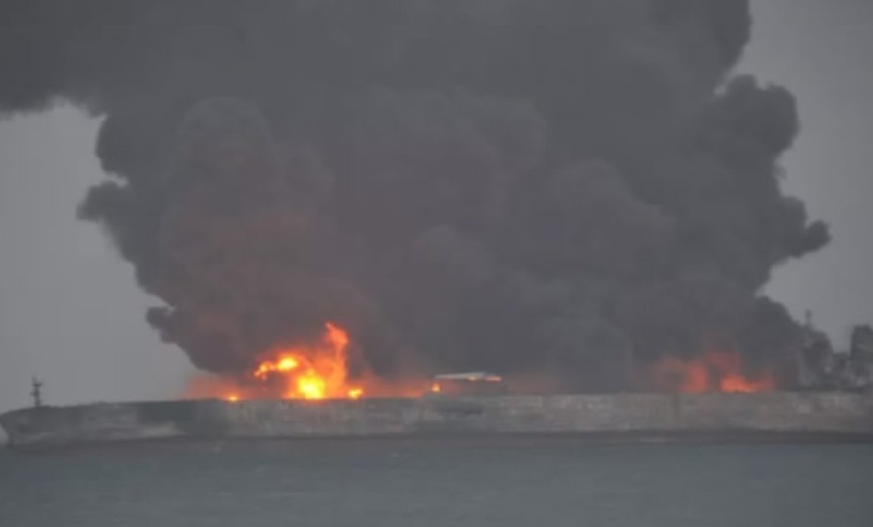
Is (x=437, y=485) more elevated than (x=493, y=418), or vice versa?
(x=493, y=418)

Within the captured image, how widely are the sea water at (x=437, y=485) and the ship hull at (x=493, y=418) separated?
99cm

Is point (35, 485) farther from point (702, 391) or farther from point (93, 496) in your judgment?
point (702, 391)

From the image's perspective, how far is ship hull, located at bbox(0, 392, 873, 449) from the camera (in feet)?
403

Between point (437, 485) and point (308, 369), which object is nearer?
point (437, 485)

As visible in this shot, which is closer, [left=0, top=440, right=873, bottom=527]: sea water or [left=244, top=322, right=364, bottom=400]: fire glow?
[left=0, top=440, right=873, bottom=527]: sea water

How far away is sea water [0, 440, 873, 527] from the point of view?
322 ft

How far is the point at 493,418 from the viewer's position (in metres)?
123

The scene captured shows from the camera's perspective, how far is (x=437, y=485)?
110625 mm

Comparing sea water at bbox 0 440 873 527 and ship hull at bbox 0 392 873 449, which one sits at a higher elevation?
ship hull at bbox 0 392 873 449

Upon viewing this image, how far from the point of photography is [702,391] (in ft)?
425

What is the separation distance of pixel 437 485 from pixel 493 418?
521 inches

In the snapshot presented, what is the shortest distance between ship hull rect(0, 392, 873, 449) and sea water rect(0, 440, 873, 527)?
99 cm

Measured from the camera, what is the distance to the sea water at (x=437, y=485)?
98000 millimetres

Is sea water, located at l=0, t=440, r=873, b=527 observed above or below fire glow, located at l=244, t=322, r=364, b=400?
below
